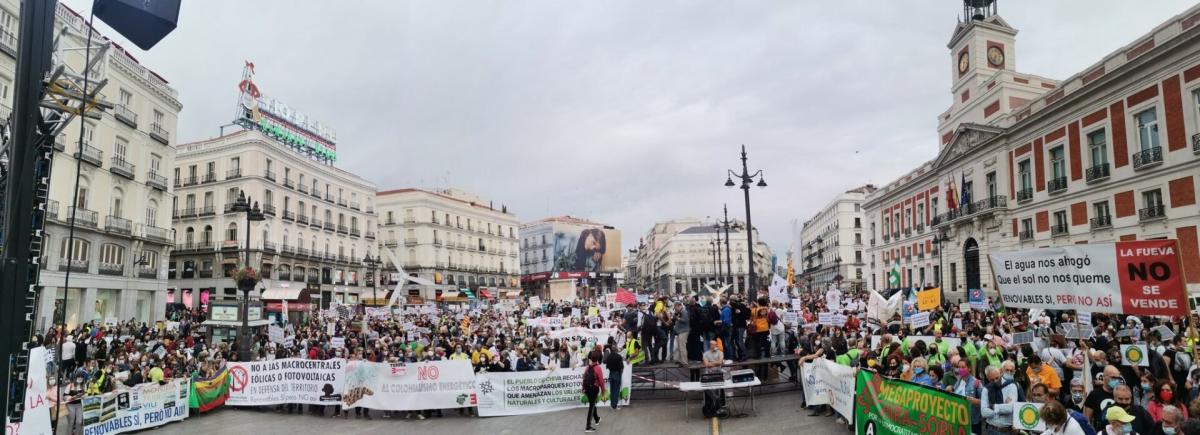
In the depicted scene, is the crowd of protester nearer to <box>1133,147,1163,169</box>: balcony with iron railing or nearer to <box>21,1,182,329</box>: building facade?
<box>21,1,182,329</box>: building facade

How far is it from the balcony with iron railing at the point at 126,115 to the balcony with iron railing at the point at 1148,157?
159 feet

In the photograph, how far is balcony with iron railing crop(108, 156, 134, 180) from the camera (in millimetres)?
35678

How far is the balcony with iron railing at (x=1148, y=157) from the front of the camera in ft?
88.1

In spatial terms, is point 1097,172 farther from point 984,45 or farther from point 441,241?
point 441,241

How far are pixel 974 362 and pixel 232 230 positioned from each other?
175 feet

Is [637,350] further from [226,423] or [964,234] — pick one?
[964,234]

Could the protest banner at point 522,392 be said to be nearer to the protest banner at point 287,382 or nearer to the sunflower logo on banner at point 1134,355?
the protest banner at point 287,382

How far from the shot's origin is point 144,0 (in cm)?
564

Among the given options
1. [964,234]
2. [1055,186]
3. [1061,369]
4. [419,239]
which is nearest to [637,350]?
[1061,369]

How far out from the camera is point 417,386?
14570 millimetres

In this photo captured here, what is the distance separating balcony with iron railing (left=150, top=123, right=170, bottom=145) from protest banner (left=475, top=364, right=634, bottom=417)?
116ft

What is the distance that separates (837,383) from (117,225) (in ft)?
129

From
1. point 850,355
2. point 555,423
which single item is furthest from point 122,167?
point 850,355

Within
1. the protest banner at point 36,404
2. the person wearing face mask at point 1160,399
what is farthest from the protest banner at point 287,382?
the person wearing face mask at point 1160,399
